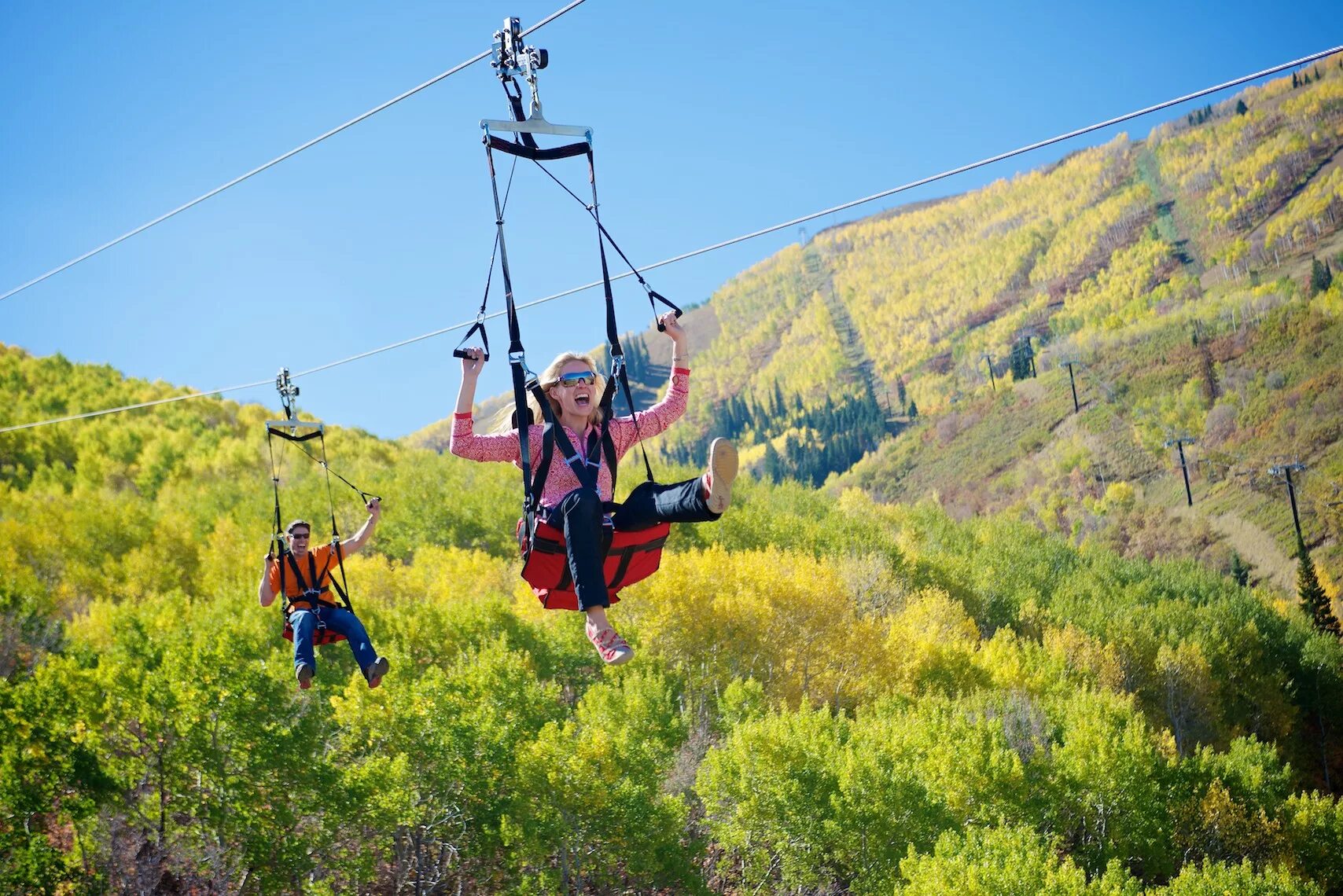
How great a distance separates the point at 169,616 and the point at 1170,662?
43.9 meters

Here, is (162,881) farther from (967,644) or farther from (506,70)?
(967,644)

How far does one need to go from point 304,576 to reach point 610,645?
4246 millimetres

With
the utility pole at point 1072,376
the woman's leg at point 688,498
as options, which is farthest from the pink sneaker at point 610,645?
the utility pole at point 1072,376

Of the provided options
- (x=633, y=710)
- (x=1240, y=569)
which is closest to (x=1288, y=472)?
(x=1240, y=569)

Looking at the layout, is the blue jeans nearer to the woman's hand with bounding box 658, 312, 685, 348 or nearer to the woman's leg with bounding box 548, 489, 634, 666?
the woman's leg with bounding box 548, 489, 634, 666

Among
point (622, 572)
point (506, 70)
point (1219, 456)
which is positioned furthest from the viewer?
point (1219, 456)

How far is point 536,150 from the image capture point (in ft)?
23.4

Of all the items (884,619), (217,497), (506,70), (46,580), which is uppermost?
(217,497)

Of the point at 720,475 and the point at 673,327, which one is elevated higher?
the point at 673,327

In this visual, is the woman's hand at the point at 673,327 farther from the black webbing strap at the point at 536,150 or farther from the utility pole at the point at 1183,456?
the utility pole at the point at 1183,456

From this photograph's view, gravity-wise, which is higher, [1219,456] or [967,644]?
[1219,456]

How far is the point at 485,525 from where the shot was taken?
60.2m

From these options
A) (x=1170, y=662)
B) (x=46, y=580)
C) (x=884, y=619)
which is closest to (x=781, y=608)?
(x=884, y=619)

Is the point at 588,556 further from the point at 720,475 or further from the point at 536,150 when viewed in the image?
the point at 536,150
